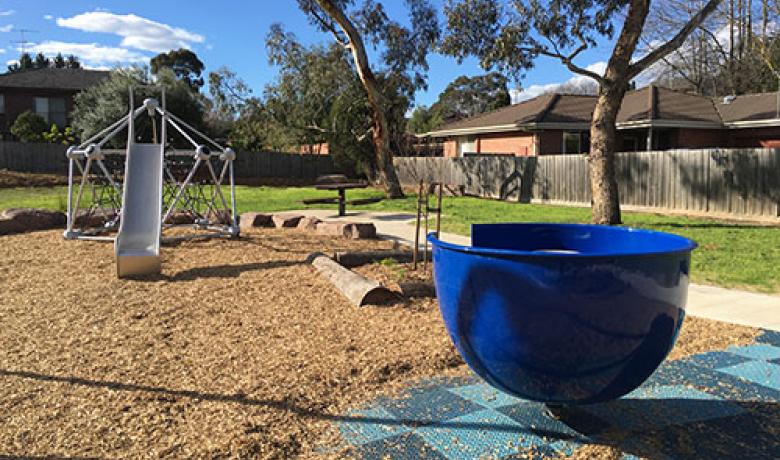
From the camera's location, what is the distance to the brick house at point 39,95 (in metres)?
39.6

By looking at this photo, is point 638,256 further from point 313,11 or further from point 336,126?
point 336,126

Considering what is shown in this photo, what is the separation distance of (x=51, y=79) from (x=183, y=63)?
31.9 meters

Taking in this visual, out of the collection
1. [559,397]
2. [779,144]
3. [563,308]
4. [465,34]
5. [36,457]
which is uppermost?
[465,34]

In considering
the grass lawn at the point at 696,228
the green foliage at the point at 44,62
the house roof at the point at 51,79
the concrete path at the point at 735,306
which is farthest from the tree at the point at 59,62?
the concrete path at the point at 735,306

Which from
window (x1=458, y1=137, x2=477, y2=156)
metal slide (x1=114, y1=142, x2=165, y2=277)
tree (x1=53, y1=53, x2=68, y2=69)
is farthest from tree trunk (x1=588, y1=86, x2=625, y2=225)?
tree (x1=53, y1=53, x2=68, y2=69)

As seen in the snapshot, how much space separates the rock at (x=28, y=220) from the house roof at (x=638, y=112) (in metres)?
19.7

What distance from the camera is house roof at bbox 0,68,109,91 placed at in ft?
131

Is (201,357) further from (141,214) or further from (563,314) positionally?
(141,214)

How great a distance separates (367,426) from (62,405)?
1.88 m

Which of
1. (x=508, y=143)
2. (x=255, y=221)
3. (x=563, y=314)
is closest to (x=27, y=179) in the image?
(x=255, y=221)

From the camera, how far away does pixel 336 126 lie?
1334 inches

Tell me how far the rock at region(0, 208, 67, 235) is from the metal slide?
3470 mm

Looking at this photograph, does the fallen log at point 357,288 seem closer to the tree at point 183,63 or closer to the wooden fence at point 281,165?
the wooden fence at point 281,165

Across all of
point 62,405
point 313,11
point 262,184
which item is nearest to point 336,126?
point 262,184
